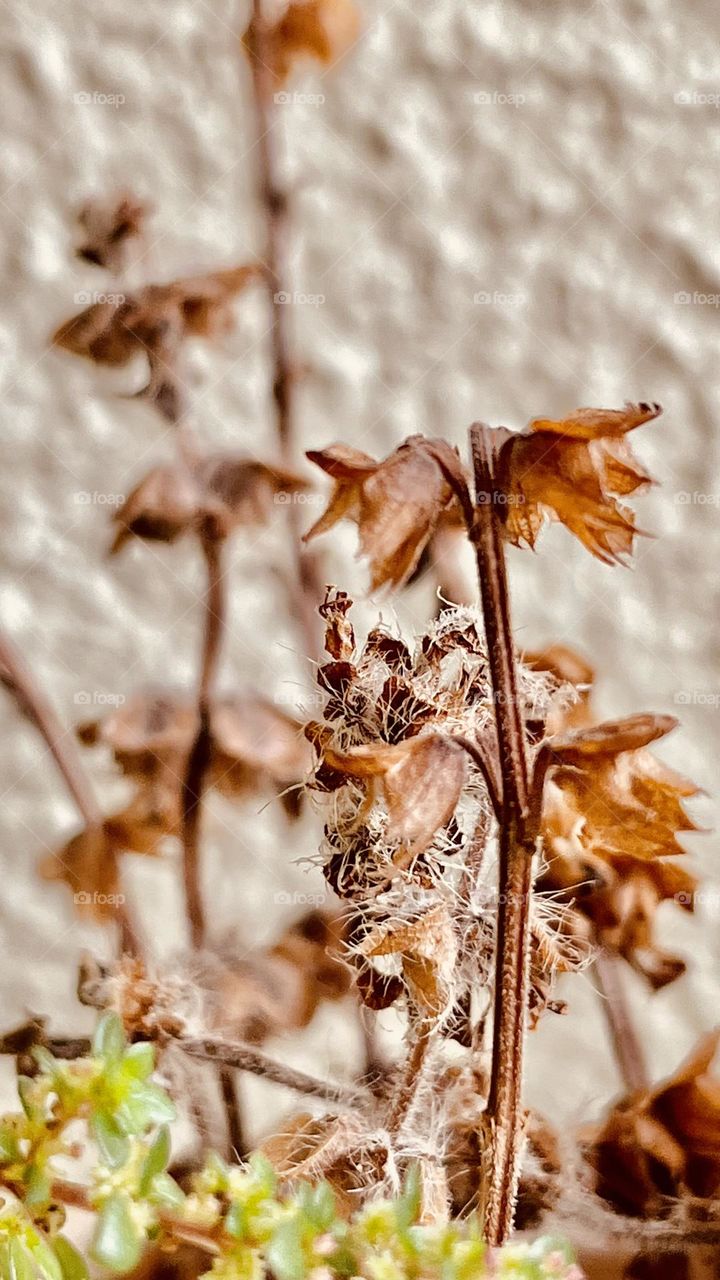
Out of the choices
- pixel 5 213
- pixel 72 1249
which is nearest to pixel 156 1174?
pixel 72 1249

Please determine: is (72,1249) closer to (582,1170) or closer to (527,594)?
(582,1170)

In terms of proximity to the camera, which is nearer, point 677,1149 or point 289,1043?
point 677,1149

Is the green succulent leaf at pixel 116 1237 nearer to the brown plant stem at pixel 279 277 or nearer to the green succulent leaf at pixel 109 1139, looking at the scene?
the green succulent leaf at pixel 109 1139

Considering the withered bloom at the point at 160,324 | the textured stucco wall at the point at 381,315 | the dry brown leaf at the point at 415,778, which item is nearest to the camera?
the dry brown leaf at the point at 415,778

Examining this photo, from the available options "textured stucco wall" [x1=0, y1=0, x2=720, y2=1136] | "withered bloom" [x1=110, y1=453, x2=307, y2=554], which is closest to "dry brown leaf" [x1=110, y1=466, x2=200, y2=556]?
"withered bloom" [x1=110, y1=453, x2=307, y2=554]

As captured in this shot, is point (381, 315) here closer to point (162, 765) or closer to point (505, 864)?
point (162, 765)

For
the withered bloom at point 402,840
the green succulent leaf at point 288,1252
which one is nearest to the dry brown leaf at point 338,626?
the withered bloom at point 402,840
